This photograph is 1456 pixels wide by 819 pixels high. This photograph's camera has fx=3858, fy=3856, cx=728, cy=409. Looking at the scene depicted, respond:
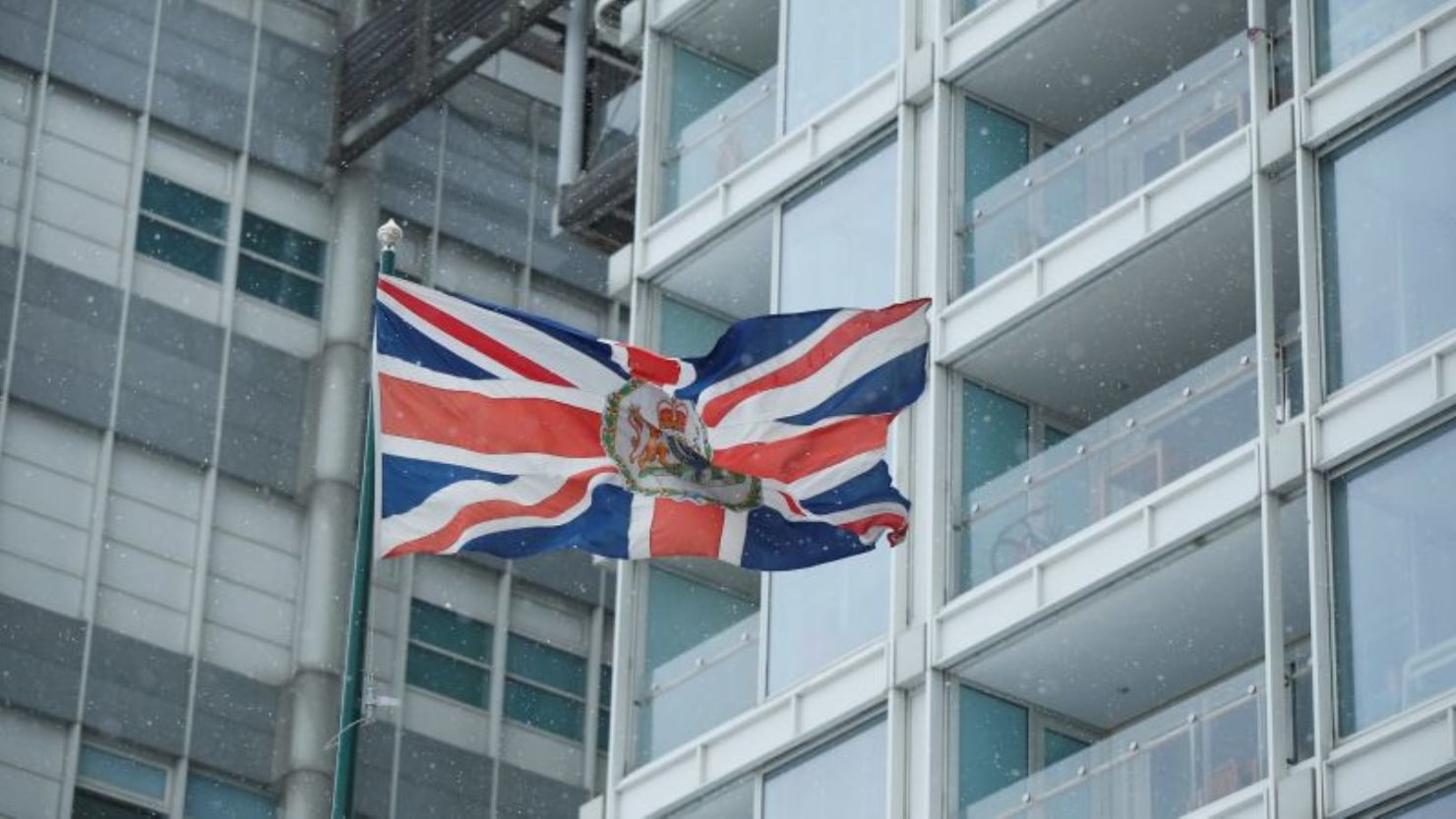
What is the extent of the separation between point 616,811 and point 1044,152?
25.1ft

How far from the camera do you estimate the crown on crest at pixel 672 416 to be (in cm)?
2808

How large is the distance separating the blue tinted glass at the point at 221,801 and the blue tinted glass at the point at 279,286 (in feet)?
24.3

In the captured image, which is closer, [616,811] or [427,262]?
[616,811]

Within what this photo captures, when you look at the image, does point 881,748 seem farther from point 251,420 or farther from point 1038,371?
point 251,420

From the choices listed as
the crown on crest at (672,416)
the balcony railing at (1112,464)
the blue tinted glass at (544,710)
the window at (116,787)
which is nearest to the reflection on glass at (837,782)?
the balcony railing at (1112,464)

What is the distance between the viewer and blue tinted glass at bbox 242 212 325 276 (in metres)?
56.3

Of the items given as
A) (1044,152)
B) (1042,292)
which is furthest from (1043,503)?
(1044,152)

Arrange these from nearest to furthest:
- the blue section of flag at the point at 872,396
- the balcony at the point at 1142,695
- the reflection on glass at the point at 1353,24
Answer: the blue section of flag at the point at 872,396
the balcony at the point at 1142,695
the reflection on glass at the point at 1353,24

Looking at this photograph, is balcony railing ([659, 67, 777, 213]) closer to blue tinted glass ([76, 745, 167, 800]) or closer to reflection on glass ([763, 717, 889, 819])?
reflection on glass ([763, 717, 889, 819])

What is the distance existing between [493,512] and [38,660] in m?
25.8

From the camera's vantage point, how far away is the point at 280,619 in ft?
180

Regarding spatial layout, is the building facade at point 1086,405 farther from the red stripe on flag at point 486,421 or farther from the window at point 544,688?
the window at point 544,688

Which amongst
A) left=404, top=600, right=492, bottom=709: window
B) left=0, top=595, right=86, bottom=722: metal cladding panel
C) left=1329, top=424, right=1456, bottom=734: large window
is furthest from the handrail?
left=404, top=600, right=492, bottom=709: window

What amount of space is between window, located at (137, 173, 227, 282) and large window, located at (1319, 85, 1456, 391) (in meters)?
26.0
